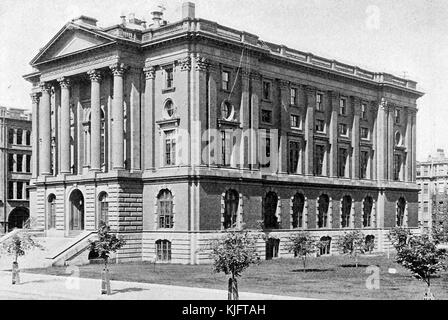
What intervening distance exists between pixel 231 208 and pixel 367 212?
25307 millimetres

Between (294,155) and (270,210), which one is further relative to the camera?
(294,155)

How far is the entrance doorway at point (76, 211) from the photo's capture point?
6353 cm

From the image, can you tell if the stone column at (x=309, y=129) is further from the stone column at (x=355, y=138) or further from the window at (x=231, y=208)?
the window at (x=231, y=208)

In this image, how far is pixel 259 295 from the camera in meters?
33.7

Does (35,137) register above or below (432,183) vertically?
above

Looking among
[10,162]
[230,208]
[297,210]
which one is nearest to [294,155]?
[297,210]

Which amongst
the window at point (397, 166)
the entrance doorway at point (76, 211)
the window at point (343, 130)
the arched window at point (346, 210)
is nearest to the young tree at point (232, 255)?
the entrance doorway at point (76, 211)

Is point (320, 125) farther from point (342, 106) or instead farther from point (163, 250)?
point (163, 250)

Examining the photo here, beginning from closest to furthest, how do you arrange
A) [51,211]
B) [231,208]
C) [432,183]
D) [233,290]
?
[233,290] < [231,208] < [51,211] < [432,183]

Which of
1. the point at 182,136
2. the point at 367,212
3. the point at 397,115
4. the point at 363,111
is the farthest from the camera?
the point at 397,115

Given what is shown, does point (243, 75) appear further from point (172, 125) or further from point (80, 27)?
point (80, 27)

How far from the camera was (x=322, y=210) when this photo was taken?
237 feet

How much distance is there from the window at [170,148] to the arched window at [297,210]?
1520cm

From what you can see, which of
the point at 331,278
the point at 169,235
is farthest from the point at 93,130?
the point at 331,278
